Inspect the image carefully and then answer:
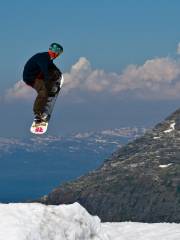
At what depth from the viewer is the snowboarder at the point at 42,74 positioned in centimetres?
2174

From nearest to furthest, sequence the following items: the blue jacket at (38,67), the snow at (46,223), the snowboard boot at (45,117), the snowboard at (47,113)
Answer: the snow at (46,223) → the blue jacket at (38,67) → the snowboard at (47,113) → the snowboard boot at (45,117)

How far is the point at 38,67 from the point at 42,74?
1.81 ft

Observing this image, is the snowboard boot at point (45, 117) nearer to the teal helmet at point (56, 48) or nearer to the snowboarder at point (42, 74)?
the snowboarder at point (42, 74)

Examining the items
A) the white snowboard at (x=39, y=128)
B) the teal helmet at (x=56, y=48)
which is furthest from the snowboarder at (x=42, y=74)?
the white snowboard at (x=39, y=128)

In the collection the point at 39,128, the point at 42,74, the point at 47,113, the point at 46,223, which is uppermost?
the point at 42,74

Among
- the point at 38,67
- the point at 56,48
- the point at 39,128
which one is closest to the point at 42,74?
the point at 38,67

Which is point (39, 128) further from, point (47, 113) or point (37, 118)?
point (47, 113)

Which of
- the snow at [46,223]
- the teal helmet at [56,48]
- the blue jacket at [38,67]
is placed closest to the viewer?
the snow at [46,223]

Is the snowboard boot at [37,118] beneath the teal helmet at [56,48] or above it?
beneath

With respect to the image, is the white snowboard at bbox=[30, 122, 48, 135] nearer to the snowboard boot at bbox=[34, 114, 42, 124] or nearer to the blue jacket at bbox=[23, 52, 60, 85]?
the snowboard boot at bbox=[34, 114, 42, 124]

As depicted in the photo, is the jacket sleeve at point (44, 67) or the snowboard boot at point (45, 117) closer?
the jacket sleeve at point (44, 67)

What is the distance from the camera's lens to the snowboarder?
2174 cm

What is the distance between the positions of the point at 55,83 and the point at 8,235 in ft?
26.7

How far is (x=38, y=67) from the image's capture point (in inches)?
890
